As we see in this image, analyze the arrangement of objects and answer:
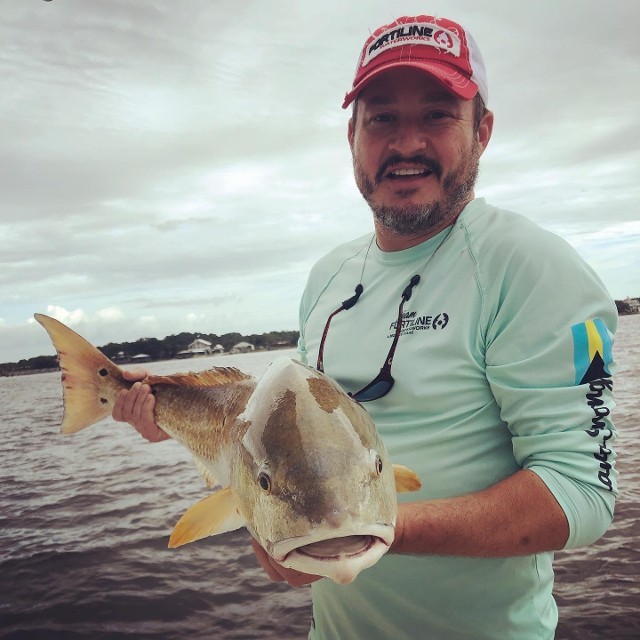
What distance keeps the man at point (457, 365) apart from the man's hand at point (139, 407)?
117cm

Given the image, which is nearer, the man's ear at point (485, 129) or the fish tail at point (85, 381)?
the man's ear at point (485, 129)

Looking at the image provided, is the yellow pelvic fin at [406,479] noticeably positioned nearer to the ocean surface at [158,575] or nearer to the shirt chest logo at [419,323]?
the shirt chest logo at [419,323]

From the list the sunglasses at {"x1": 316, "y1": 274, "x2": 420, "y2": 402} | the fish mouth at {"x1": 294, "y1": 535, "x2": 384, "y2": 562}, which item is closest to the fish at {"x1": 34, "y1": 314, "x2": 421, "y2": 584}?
the fish mouth at {"x1": 294, "y1": 535, "x2": 384, "y2": 562}

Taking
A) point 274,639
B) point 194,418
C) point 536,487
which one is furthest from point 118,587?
point 536,487

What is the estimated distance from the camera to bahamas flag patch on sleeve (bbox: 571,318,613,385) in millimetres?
1996

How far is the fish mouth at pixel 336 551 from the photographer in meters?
1.39

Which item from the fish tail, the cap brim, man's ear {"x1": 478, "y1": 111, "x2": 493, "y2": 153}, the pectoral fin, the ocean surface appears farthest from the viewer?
the ocean surface

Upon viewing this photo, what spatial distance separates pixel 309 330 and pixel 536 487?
5.01 ft

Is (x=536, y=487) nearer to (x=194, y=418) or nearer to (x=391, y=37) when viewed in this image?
(x=194, y=418)

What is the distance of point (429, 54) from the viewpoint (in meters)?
2.71

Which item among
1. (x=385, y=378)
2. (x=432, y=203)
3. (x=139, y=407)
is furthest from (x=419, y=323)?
(x=139, y=407)

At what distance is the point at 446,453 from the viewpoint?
7.36ft

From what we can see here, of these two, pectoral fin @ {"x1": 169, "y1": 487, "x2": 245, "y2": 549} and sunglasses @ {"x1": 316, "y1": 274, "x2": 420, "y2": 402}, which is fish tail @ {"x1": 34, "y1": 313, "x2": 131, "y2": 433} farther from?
sunglasses @ {"x1": 316, "y1": 274, "x2": 420, "y2": 402}

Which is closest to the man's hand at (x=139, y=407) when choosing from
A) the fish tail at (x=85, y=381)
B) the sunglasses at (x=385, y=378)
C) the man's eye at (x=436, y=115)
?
the fish tail at (x=85, y=381)
